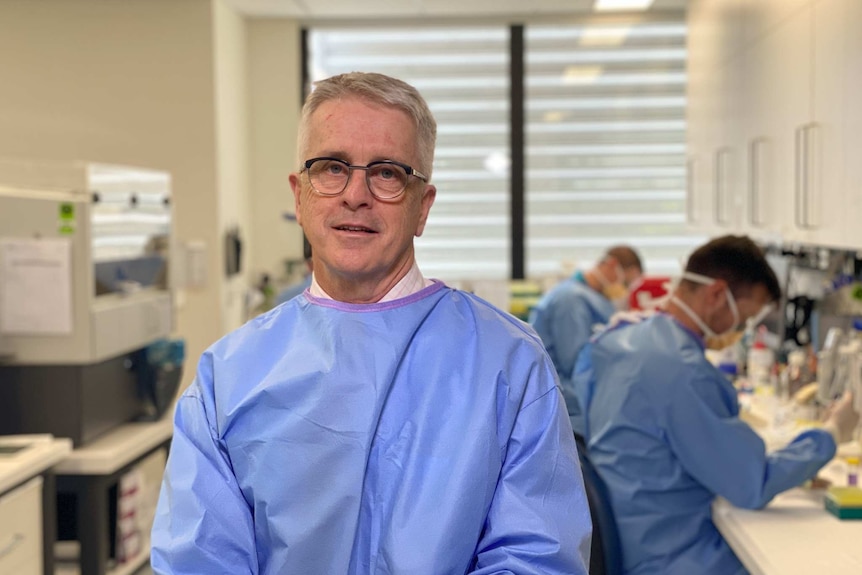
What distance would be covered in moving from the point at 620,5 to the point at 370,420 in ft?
15.0

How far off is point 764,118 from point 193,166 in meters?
2.81

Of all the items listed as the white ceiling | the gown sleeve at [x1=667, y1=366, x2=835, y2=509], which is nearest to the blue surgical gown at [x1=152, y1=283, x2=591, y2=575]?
the gown sleeve at [x1=667, y1=366, x2=835, y2=509]

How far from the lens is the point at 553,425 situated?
4.17ft

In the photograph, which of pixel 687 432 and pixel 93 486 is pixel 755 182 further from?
pixel 93 486

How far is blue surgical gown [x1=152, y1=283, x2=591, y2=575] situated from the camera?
122cm

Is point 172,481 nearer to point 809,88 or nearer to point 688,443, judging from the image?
point 688,443

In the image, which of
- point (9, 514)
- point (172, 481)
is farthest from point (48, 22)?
point (172, 481)

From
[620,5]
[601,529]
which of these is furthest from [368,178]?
[620,5]

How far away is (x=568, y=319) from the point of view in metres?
4.34

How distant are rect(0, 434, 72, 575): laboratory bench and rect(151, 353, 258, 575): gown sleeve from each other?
1269 mm

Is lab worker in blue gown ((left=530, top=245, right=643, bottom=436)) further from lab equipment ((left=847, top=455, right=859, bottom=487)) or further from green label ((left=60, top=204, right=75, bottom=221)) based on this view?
green label ((left=60, top=204, right=75, bottom=221))

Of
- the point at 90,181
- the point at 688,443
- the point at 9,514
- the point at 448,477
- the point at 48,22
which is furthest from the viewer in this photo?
the point at 48,22

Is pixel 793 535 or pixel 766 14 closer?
pixel 793 535

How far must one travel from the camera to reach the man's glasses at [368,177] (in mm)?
1301
